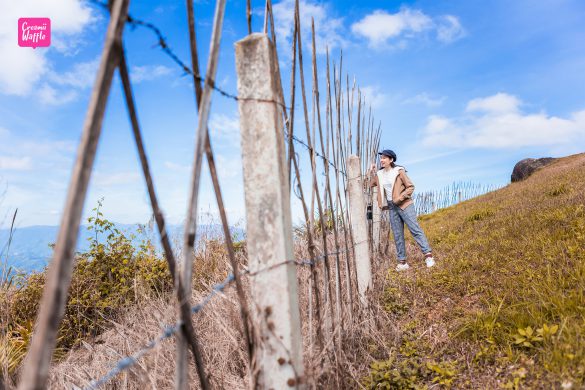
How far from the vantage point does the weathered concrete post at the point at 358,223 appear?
270cm

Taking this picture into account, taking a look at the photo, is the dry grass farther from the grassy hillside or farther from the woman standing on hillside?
the woman standing on hillside

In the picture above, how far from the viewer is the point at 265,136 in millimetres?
1039

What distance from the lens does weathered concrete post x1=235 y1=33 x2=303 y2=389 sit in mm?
1030

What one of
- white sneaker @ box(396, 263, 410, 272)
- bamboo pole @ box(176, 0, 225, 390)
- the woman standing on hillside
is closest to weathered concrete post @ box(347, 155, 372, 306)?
the woman standing on hillside

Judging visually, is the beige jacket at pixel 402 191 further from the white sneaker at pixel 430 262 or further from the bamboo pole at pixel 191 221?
the bamboo pole at pixel 191 221

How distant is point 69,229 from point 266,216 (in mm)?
632

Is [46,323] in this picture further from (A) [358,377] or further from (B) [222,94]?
(A) [358,377]

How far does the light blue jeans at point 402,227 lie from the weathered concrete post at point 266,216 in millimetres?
3459

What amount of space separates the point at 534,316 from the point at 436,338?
576mm

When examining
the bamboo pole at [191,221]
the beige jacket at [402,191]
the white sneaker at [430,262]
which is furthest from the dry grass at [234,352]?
the beige jacket at [402,191]

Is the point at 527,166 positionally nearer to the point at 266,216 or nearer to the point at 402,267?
the point at 402,267

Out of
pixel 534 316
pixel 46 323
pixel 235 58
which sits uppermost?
pixel 235 58

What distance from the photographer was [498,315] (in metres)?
2.23

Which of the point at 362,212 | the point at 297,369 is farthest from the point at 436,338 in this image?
the point at 297,369
